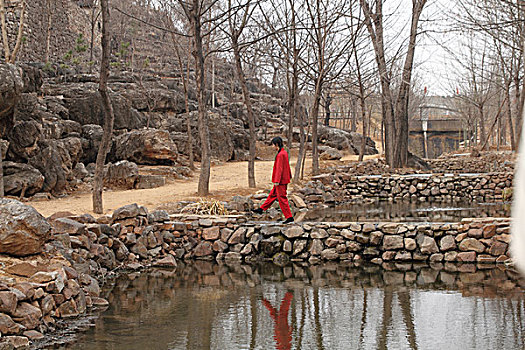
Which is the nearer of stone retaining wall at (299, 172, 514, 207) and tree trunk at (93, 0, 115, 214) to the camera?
tree trunk at (93, 0, 115, 214)

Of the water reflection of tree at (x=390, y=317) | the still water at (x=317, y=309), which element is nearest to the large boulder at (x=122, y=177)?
the still water at (x=317, y=309)

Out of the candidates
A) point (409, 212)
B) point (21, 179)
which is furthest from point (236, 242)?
point (21, 179)

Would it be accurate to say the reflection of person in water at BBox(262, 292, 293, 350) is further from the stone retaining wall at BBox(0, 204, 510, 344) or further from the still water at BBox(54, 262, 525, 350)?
the stone retaining wall at BBox(0, 204, 510, 344)

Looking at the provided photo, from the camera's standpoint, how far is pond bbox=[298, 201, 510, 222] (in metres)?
12.8

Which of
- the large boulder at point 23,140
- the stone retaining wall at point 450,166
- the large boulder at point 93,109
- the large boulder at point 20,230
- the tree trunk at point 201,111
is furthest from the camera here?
the large boulder at point 93,109

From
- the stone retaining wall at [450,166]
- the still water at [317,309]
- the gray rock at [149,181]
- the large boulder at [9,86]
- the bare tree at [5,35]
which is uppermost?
the bare tree at [5,35]

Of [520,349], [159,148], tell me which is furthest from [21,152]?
[520,349]

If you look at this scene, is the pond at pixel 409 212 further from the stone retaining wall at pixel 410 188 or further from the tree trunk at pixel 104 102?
the tree trunk at pixel 104 102

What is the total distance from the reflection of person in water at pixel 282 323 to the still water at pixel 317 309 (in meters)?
0.01

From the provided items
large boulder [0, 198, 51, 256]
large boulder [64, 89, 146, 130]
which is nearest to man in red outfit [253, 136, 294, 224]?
large boulder [0, 198, 51, 256]

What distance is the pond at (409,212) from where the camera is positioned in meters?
12.8

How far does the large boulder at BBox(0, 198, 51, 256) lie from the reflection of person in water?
9.97ft

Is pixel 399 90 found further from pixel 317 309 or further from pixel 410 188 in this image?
pixel 317 309

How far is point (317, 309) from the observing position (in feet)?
20.7
